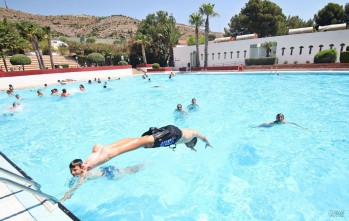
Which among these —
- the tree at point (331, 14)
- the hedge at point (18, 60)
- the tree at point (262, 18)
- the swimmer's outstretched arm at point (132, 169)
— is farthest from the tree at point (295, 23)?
the swimmer's outstretched arm at point (132, 169)

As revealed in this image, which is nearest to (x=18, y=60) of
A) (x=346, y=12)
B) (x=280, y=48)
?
(x=280, y=48)

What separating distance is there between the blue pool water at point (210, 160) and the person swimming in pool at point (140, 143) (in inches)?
68.3

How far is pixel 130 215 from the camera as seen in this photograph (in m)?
4.74

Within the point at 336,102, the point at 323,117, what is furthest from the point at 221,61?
the point at 323,117

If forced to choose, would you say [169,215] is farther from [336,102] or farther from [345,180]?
[336,102]

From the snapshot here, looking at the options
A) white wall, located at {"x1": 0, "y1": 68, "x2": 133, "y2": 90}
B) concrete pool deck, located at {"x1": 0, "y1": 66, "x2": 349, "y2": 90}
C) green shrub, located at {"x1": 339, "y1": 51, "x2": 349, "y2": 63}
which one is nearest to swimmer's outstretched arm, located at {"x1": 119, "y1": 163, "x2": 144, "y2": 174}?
concrete pool deck, located at {"x1": 0, "y1": 66, "x2": 349, "y2": 90}

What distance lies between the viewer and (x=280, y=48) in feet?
109

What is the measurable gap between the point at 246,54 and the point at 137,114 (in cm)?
2911

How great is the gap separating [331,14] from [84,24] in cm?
9816

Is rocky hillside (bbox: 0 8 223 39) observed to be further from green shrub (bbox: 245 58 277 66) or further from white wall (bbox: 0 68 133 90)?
white wall (bbox: 0 68 133 90)

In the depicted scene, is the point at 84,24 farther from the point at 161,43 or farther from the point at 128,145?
the point at 128,145

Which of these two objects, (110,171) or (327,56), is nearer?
(110,171)

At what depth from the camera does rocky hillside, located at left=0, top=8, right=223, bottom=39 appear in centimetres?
9334

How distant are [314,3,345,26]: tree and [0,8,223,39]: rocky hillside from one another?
53.0m
